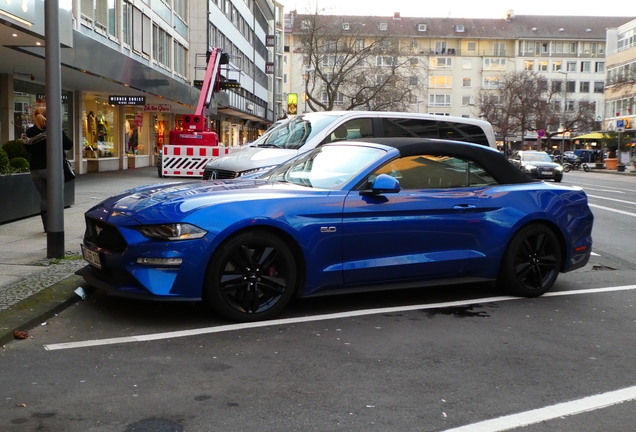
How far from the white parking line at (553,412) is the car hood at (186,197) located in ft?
8.50

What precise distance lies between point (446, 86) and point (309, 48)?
192 ft

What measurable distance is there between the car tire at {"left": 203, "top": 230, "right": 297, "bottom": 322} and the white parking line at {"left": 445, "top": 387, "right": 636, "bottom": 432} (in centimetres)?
233

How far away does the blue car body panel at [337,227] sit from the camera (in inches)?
213

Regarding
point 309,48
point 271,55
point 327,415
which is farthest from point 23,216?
point 271,55

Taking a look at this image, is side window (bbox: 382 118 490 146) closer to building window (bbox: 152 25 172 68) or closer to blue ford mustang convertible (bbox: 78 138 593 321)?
blue ford mustang convertible (bbox: 78 138 593 321)

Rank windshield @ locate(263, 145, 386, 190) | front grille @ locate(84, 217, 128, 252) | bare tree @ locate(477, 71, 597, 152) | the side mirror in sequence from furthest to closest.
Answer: bare tree @ locate(477, 71, 597, 152) → windshield @ locate(263, 145, 386, 190) → the side mirror → front grille @ locate(84, 217, 128, 252)

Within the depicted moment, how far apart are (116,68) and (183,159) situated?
13.6 ft

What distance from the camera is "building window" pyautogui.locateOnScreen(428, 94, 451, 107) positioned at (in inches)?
4245

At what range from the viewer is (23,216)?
11969 mm

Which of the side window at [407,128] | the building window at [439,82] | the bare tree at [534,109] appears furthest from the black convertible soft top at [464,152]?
the building window at [439,82]

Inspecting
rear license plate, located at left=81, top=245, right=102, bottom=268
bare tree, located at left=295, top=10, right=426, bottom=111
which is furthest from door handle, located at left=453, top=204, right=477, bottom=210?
bare tree, located at left=295, top=10, right=426, bottom=111

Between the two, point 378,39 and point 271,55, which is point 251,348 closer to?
point 378,39

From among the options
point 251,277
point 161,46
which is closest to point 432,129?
point 251,277

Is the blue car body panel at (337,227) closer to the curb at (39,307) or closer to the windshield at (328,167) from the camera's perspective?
the windshield at (328,167)
